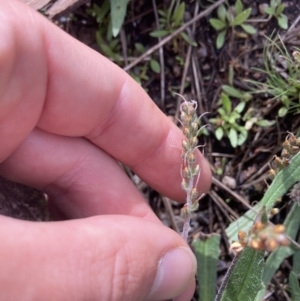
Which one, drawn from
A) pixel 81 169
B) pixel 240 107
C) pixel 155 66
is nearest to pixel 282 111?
pixel 240 107

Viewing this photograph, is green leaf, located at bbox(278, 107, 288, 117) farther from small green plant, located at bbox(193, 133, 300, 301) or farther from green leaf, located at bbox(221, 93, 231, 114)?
small green plant, located at bbox(193, 133, 300, 301)

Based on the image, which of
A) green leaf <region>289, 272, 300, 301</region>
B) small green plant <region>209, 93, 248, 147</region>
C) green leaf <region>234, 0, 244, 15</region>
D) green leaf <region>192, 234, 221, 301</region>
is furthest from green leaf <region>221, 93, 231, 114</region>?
green leaf <region>289, 272, 300, 301</region>

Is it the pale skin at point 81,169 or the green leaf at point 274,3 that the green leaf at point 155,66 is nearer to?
the pale skin at point 81,169

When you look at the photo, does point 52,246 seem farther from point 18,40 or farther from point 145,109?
point 145,109

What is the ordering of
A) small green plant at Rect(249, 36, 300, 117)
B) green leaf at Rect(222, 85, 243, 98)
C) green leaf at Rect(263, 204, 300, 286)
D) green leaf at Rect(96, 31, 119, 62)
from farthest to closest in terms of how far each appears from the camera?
1. green leaf at Rect(96, 31, 119, 62)
2. green leaf at Rect(222, 85, 243, 98)
3. small green plant at Rect(249, 36, 300, 117)
4. green leaf at Rect(263, 204, 300, 286)

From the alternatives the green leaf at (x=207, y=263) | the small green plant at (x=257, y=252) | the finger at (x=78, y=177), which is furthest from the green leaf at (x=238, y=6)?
the green leaf at (x=207, y=263)
